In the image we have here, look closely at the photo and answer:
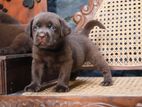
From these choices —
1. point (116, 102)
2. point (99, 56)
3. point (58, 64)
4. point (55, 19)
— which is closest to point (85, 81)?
point (99, 56)

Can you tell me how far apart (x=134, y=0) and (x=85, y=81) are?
568 mm

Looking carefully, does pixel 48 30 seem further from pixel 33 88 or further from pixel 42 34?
pixel 33 88

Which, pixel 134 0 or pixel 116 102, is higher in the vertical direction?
pixel 134 0

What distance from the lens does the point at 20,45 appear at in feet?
5.75

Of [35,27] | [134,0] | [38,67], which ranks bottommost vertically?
[38,67]

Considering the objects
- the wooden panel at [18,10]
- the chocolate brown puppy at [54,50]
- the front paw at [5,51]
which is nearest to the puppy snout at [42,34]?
the chocolate brown puppy at [54,50]

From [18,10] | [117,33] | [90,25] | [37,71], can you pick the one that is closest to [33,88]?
[37,71]

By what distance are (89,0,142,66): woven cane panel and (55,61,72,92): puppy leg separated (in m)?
0.51

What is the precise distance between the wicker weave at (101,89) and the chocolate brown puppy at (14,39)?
271 millimetres

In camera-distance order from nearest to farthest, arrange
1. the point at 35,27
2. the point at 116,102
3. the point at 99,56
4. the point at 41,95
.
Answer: the point at 116,102, the point at 41,95, the point at 35,27, the point at 99,56

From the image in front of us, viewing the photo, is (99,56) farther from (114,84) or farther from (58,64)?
(58,64)

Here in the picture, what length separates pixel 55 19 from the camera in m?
1.50

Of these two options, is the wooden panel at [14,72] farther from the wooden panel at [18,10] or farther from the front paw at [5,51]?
the wooden panel at [18,10]

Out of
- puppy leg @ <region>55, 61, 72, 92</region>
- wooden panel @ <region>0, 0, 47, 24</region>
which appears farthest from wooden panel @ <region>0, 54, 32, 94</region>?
wooden panel @ <region>0, 0, 47, 24</region>
